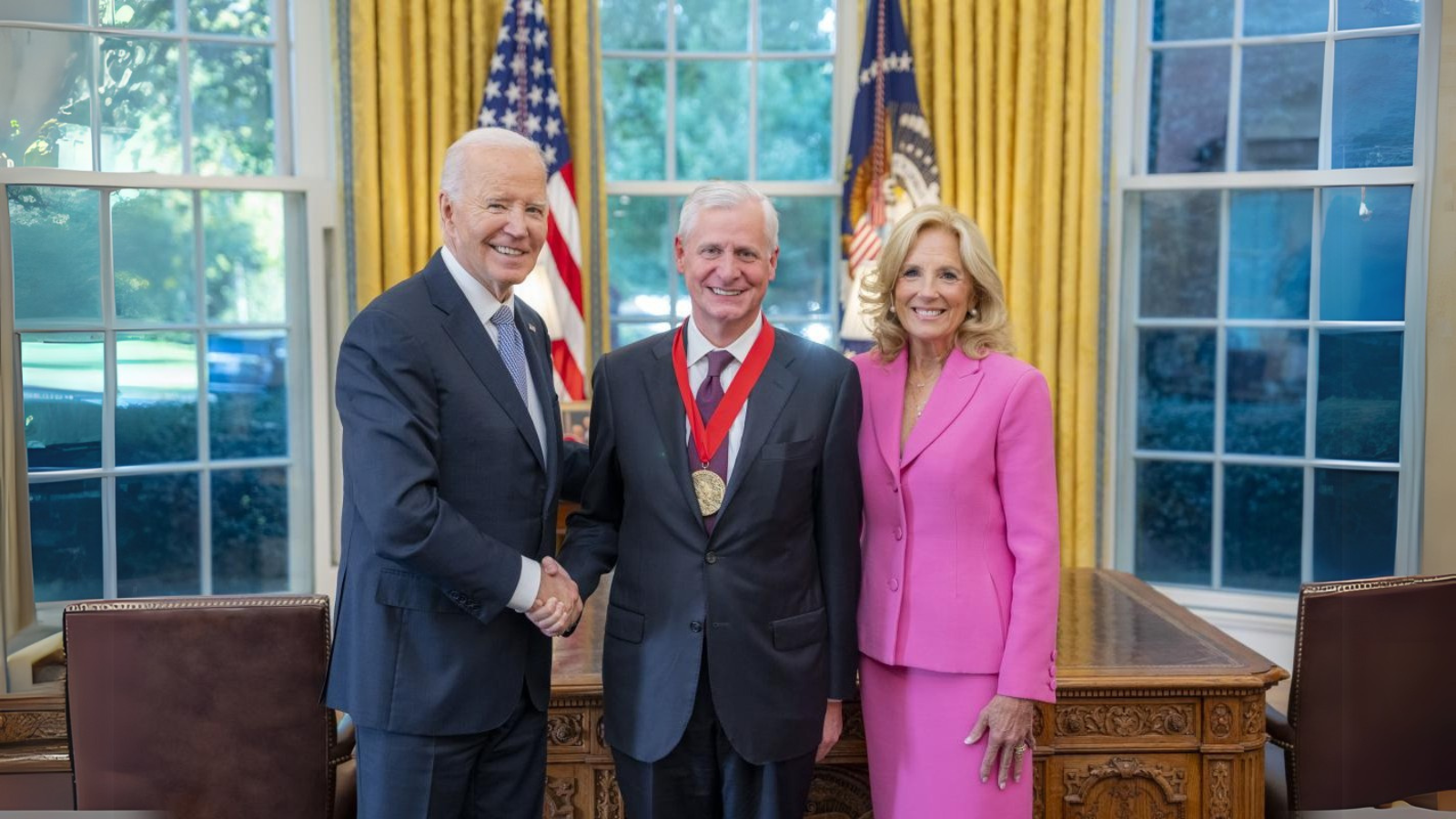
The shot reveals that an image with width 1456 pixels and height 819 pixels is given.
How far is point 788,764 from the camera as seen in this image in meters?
1.95

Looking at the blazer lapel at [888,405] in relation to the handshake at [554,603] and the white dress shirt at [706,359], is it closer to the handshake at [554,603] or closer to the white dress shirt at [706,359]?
the white dress shirt at [706,359]

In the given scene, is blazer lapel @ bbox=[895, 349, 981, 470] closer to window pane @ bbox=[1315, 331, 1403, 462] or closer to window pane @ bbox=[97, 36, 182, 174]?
window pane @ bbox=[1315, 331, 1403, 462]

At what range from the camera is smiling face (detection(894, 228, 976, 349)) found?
208cm

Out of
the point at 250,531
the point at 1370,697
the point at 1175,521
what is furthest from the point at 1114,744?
the point at 250,531

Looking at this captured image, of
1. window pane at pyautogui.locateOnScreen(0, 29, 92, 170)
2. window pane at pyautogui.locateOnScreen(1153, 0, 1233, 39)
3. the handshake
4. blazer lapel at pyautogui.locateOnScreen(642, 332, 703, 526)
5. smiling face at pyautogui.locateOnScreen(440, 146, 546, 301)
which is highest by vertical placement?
window pane at pyautogui.locateOnScreen(1153, 0, 1233, 39)

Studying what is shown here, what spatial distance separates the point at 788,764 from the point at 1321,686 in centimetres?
130

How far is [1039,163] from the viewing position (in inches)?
179

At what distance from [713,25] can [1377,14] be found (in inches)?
97.0

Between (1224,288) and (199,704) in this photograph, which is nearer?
(199,704)

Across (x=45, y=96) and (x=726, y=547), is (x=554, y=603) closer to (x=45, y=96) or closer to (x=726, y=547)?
(x=726, y=547)

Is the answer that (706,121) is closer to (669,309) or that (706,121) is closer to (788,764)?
(669,309)

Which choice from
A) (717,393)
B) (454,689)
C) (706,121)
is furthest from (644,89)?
(454,689)

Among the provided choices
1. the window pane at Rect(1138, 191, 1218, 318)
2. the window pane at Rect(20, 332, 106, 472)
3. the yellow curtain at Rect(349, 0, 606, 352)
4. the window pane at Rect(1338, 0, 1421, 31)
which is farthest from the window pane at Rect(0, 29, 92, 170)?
the window pane at Rect(1338, 0, 1421, 31)

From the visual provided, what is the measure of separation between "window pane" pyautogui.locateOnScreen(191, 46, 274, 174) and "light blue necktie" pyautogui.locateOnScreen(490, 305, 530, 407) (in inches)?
109
